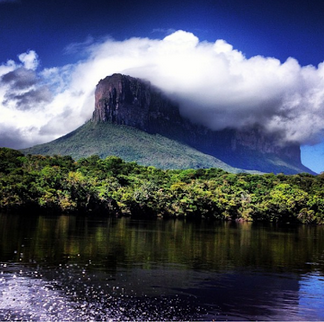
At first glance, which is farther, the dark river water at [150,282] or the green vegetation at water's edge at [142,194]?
the green vegetation at water's edge at [142,194]

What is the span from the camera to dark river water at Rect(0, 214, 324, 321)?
17547mm

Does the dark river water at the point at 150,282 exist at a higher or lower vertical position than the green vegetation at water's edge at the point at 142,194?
lower

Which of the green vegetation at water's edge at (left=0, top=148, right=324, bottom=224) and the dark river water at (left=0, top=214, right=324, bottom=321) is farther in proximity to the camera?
the green vegetation at water's edge at (left=0, top=148, right=324, bottom=224)

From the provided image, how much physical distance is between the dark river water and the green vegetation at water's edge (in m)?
49.2

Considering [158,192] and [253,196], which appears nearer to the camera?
[158,192]

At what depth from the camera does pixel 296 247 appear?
47.2 m

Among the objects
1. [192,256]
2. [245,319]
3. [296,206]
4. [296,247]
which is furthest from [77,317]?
[296,206]

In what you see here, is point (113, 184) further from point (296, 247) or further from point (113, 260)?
point (113, 260)

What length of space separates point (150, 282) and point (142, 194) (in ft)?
257

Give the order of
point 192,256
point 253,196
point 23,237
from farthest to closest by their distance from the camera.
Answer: point 253,196, point 23,237, point 192,256

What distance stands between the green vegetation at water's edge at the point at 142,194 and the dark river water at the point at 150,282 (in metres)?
49.2

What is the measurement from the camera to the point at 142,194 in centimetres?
10156

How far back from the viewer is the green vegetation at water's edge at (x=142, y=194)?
285 ft

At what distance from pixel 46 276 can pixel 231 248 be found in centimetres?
2493
